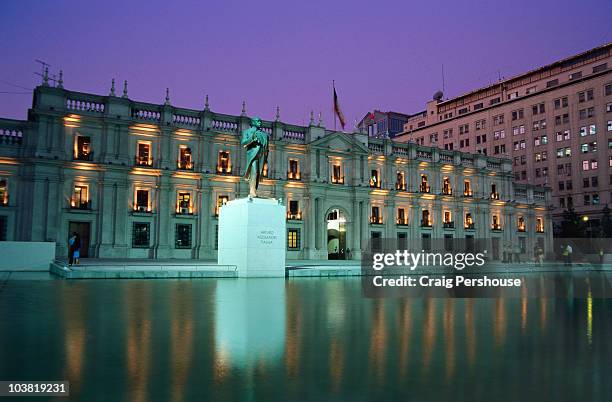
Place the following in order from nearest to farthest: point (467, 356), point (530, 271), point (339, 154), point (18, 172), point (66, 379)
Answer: point (66, 379) < point (467, 356) < point (530, 271) < point (18, 172) < point (339, 154)

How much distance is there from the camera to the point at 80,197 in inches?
1550

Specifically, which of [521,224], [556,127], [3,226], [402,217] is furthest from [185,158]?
[556,127]

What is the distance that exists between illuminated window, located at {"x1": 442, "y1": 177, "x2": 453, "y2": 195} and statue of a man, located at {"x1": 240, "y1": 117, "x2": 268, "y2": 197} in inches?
1630

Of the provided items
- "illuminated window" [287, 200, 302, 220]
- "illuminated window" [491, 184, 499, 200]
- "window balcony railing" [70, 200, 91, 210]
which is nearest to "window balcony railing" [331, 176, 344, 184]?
"illuminated window" [287, 200, 302, 220]

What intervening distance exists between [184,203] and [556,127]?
57810mm

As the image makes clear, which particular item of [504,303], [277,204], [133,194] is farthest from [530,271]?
[133,194]

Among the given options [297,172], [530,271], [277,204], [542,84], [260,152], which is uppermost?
[542,84]

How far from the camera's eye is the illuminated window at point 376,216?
52.1 metres

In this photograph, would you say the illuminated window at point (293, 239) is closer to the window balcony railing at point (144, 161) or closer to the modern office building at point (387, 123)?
the window balcony railing at point (144, 161)

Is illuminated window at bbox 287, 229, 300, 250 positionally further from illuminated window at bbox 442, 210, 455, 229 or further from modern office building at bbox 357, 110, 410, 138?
modern office building at bbox 357, 110, 410, 138

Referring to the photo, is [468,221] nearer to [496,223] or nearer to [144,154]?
[496,223]

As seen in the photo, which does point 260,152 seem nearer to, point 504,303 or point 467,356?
point 504,303

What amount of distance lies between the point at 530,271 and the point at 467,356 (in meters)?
29.9

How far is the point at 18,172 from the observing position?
37.6 metres
